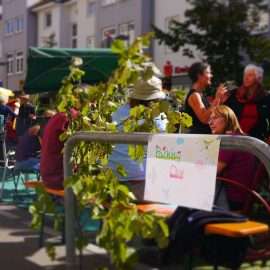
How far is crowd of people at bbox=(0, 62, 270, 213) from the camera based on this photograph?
4730mm

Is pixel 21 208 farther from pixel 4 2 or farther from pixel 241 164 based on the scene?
pixel 4 2

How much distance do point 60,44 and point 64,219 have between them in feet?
167

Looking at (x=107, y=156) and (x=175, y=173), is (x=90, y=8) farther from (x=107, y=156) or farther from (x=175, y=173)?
(x=175, y=173)

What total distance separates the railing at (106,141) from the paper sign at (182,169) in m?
0.07

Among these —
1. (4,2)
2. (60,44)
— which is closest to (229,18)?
(60,44)

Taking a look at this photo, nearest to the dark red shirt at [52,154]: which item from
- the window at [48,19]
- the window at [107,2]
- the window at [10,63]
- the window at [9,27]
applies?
the window at [107,2]

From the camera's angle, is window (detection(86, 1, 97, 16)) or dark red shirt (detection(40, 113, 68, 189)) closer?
dark red shirt (detection(40, 113, 68, 189))

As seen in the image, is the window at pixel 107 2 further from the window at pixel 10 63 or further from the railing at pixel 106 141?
the railing at pixel 106 141

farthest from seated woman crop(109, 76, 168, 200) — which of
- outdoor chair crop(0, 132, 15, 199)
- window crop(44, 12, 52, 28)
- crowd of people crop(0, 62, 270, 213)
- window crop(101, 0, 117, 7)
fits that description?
window crop(44, 12, 52, 28)

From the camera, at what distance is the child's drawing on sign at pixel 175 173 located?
3422 mm

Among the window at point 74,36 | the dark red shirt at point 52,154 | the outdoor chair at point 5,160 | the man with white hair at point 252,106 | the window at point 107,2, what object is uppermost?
the window at point 107,2

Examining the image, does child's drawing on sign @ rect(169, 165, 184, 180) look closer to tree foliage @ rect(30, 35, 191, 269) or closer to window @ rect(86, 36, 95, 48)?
tree foliage @ rect(30, 35, 191, 269)

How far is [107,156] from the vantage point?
13.5 feet

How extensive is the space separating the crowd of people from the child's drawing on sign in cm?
23
